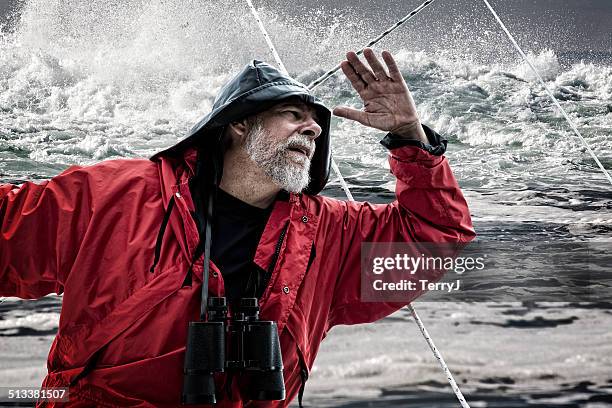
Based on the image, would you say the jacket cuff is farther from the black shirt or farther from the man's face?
the black shirt

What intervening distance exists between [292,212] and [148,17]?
4576 mm

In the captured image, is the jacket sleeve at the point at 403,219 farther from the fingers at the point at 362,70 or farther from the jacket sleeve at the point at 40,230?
the jacket sleeve at the point at 40,230

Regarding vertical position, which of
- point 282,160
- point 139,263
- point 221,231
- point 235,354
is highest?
point 282,160

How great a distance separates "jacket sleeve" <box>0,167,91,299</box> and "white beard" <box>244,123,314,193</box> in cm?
41

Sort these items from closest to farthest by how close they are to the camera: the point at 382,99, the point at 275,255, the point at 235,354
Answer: the point at 235,354, the point at 275,255, the point at 382,99

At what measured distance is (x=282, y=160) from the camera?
138 centimetres

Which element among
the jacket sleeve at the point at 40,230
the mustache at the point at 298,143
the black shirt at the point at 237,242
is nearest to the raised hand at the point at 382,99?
the mustache at the point at 298,143

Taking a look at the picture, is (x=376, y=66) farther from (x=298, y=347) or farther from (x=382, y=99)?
(x=298, y=347)

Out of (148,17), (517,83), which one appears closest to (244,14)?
(148,17)

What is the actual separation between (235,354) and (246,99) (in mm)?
602

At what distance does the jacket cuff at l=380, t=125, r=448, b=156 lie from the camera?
53.3 inches

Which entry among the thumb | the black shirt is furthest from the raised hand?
the black shirt

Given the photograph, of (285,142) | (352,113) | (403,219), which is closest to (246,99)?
(285,142)

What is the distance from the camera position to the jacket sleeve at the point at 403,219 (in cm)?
136
